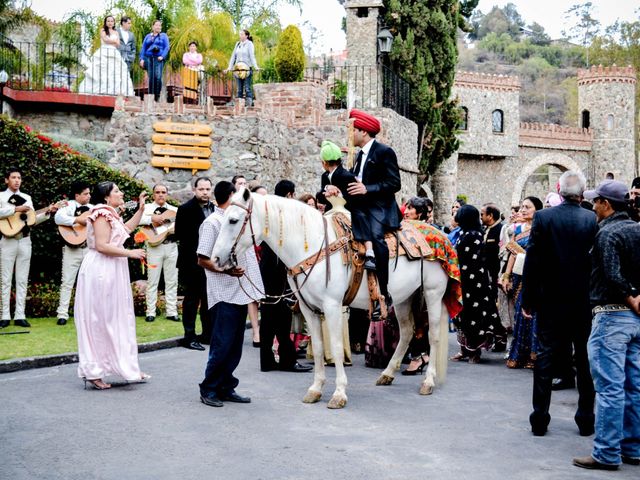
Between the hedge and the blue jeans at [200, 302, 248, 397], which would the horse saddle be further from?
the hedge

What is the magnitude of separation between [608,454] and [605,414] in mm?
285

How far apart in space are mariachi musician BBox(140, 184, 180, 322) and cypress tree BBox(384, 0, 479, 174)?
53.6 feet

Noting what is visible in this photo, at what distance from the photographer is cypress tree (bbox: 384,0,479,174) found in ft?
90.8

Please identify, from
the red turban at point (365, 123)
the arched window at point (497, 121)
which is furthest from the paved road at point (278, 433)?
the arched window at point (497, 121)

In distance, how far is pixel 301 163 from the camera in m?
19.5

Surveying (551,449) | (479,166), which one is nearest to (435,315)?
(551,449)

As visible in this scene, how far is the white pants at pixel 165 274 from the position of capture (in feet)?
43.0

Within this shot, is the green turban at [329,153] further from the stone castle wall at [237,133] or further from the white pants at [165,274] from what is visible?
the stone castle wall at [237,133]

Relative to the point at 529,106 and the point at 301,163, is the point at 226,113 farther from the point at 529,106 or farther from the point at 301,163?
the point at 529,106

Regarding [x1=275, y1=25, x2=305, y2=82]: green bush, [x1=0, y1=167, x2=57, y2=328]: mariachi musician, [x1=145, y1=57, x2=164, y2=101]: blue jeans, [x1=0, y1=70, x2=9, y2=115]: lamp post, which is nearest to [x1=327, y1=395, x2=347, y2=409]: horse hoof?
[x1=0, y1=167, x2=57, y2=328]: mariachi musician

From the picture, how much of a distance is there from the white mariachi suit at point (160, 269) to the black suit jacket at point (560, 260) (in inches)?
307

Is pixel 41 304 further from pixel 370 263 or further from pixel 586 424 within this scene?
pixel 586 424

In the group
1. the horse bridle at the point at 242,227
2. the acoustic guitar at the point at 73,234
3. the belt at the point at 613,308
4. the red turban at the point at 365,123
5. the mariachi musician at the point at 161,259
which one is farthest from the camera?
the mariachi musician at the point at 161,259

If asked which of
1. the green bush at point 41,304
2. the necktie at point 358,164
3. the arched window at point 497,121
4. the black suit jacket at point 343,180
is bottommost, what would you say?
the green bush at point 41,304
